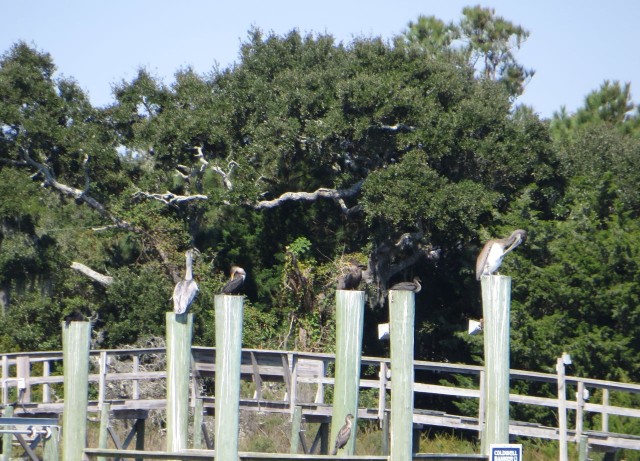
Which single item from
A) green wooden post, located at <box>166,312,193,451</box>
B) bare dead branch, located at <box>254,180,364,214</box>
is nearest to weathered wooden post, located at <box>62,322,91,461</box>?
green wooden post, located at <box>166,312,193,451</box>

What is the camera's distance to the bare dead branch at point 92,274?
70.4 ft

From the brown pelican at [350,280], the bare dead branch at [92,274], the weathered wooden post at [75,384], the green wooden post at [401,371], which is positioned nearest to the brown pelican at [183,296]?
the weathered wooden post at [75,384]

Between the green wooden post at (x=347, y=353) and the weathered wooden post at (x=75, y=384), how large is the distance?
2227 mm

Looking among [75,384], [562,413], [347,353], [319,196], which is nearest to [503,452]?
[347,353]

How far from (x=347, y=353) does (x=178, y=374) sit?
155 cm

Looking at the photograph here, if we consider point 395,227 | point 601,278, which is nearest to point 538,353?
point 601,278

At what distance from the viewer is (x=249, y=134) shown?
69.5 ft

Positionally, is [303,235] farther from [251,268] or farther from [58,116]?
[58,116]

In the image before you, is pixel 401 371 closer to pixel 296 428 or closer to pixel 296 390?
pixel 296 428

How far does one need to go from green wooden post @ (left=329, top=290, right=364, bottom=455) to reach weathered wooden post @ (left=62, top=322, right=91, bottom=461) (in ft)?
7.31

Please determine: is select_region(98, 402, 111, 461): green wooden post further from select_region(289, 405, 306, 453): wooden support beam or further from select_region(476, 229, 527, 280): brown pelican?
select_region(476, 229, 527, 280): brown pelican

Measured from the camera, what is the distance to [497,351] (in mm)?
8398

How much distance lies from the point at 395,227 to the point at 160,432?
5.79 m

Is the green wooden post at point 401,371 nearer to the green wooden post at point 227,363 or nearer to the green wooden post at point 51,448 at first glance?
the green wooden post at point 227,363
